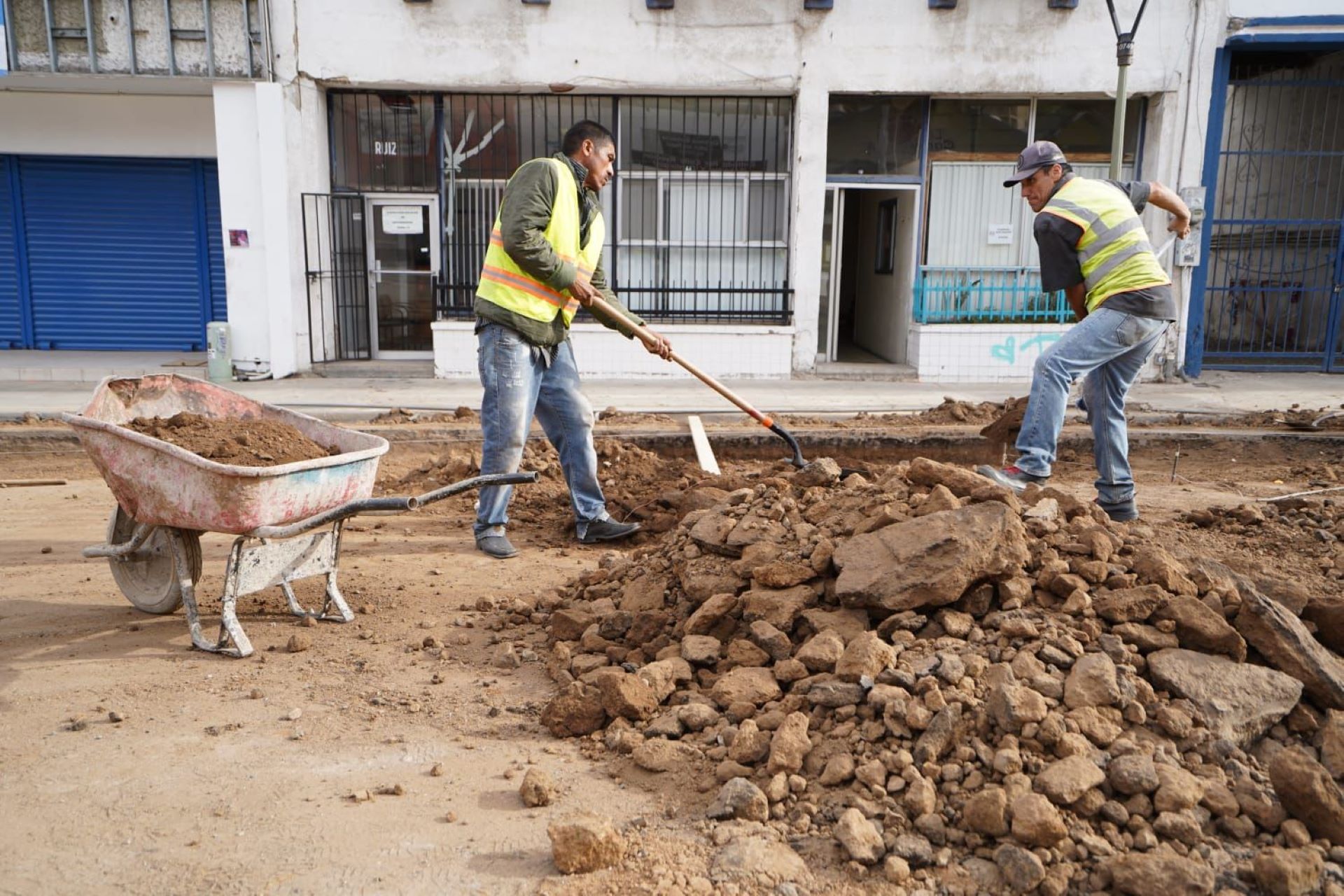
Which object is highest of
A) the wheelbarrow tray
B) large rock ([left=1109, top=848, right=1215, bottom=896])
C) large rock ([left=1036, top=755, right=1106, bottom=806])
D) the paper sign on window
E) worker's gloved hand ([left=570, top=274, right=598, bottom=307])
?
the paper sign on window

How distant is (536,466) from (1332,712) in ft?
15.8

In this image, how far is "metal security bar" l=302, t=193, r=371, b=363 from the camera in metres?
11.4

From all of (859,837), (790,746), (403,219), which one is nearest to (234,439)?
(790,746)

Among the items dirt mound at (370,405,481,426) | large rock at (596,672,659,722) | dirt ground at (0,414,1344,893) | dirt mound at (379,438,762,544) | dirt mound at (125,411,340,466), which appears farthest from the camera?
dirt mound at (370,405,481,426)

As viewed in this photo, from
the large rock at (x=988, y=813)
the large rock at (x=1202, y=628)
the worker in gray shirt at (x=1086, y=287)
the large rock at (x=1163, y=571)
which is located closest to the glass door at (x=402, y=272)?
the worker in gray shirt at (x=1086, y=287)

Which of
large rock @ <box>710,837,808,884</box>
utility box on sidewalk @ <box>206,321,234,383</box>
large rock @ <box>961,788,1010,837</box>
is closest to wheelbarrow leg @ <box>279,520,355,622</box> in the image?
large rock @ <box>710,837,808,884</box>

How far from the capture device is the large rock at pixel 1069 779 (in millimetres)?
2641

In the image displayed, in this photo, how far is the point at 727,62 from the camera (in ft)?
36.4

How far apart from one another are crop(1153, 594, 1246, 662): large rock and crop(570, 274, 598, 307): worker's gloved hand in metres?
3.02

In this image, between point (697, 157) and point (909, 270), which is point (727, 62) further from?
point (909, 270)

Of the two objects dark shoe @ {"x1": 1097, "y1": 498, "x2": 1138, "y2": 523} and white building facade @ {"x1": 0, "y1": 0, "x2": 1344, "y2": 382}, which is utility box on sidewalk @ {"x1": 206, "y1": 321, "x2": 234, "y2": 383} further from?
dark shoe @ {"x1": 1097, "y1": 498, "x2": 1138, "y2": 523}

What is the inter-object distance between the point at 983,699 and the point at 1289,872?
2.71ft

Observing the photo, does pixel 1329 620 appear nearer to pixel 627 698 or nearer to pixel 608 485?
pixel 627 698

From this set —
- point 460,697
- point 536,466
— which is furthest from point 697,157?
point 460,697
